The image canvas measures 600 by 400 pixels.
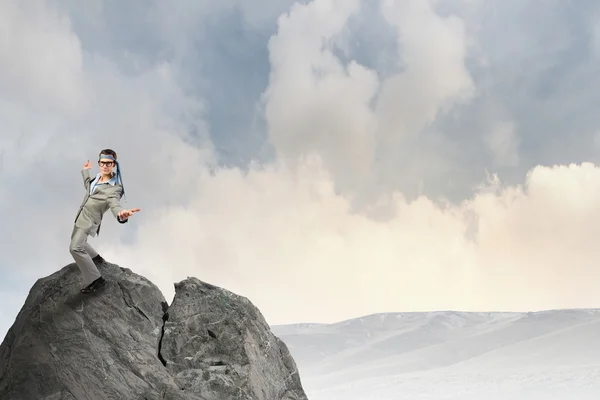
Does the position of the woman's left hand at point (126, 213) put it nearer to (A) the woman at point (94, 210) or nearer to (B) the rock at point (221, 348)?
(A) the woman at point (94, 210)

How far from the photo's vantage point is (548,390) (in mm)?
66000

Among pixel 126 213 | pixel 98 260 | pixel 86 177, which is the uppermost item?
pixel 86 177

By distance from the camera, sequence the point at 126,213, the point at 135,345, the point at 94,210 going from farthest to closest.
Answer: the point at 135,345 < the point at 94,210 < the point at 126,213

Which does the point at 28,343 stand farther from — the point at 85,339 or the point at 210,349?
the point at 210,349

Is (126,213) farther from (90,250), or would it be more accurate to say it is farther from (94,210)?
(90,250)

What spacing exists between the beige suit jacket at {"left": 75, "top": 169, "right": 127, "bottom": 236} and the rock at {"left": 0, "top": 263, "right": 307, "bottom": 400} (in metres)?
1.28

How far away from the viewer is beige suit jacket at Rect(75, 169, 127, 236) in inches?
404

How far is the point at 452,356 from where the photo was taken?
112188mm

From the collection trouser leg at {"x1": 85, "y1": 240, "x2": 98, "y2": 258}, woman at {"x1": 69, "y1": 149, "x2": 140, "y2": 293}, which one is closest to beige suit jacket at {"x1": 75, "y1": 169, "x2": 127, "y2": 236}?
woman at {"x1": 69, "y1": 149, "x2": 140, "y2": 293}

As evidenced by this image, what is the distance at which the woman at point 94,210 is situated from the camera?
10203mm

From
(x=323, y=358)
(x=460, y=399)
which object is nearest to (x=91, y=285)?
(x=460, y=399)

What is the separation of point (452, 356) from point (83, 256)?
112 m

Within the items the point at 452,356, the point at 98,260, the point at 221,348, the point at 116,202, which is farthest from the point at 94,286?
the point at 452,356

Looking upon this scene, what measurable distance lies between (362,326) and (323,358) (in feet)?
79.9
